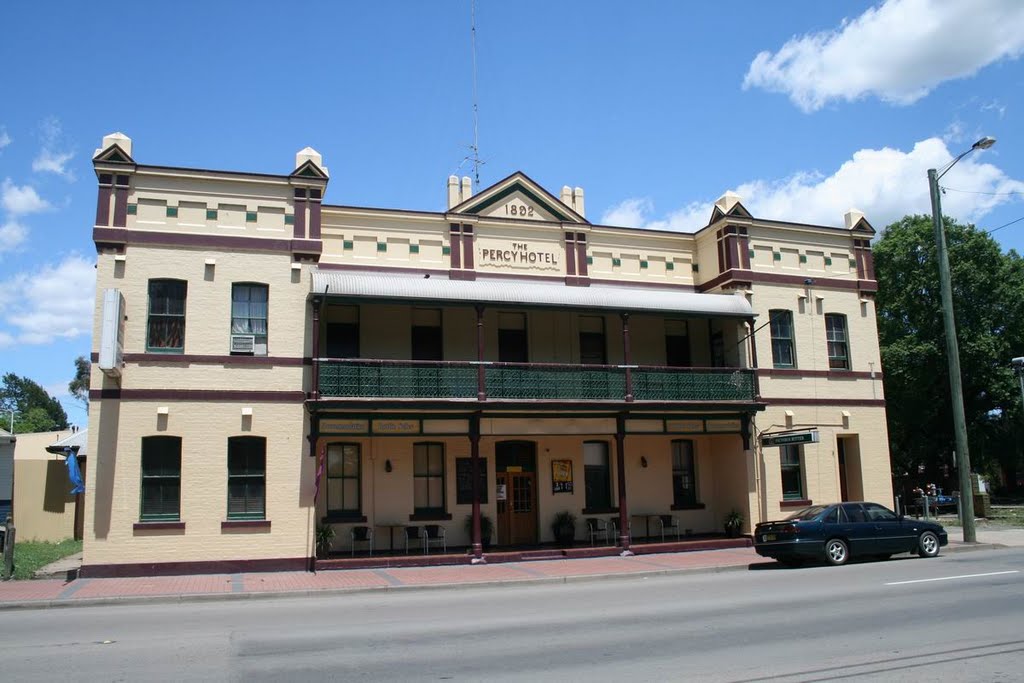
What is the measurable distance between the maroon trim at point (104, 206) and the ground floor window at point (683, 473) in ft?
52.5

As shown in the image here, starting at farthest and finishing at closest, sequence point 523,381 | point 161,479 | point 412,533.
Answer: point 412,533 < point 523,381 < point 161,479

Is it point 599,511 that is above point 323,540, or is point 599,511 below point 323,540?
above

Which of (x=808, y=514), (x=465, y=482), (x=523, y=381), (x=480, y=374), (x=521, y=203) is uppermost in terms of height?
(x=521, y=203)

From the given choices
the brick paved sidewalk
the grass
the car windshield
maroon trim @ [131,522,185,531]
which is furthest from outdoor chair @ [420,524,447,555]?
the grass

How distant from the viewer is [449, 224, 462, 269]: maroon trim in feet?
72.7

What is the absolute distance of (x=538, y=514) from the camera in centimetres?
2264

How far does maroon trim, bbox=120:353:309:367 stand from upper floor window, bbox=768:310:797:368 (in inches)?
519

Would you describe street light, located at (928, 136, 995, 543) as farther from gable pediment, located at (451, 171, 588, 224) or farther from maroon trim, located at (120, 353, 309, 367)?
maroon trim, located at (120, 353, 309, 367)

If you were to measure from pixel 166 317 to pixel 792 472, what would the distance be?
17.3 metres

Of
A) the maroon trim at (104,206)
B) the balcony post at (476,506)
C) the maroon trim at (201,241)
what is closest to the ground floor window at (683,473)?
the balcony post at (476,506)

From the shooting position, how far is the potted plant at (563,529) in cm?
2239

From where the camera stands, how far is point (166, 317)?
19344 millimetres

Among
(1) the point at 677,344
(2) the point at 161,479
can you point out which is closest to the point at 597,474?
(1) the point at 677,344

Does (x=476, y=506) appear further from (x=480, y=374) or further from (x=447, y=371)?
(x=447, y=371)
